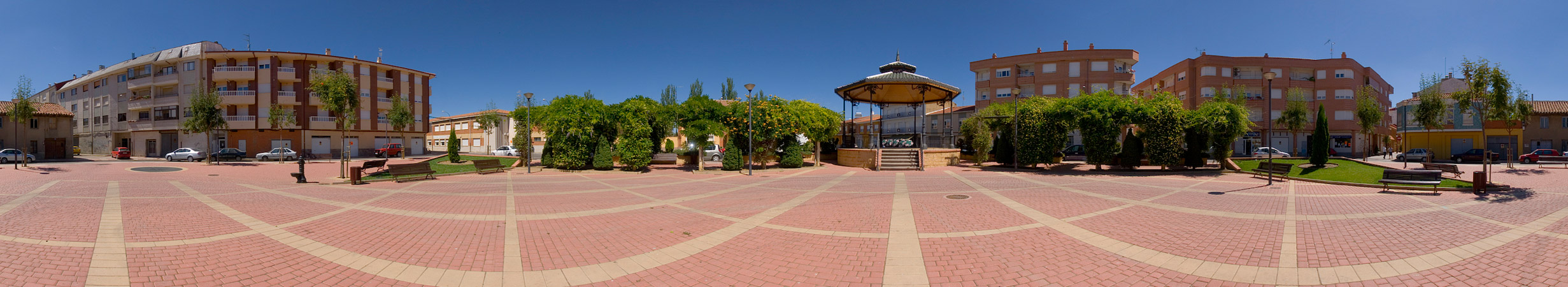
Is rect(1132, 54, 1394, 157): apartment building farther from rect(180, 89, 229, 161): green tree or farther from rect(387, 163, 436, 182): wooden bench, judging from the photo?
rect(180, 89, 229, 161): green tree

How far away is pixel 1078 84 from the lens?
42.1 meters

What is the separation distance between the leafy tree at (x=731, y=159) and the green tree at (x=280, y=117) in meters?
31.9

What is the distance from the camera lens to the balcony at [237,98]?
125 feet

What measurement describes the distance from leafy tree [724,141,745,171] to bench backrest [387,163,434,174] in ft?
29.0

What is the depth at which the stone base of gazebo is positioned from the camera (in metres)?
21.9

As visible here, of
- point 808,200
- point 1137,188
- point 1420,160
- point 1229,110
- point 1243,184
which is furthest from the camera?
point 1420,160

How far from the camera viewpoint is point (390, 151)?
39500 millimetres

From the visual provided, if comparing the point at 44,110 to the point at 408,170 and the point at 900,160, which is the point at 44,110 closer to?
the point at 408,170

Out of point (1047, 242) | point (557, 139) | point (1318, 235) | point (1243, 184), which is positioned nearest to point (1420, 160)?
point (1243, 184)

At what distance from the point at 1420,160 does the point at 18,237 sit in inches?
2058

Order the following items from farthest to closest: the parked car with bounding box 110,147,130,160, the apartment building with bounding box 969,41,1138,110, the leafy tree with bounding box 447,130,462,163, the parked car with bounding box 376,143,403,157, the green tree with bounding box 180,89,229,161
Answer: the apartment building with bounding box 969,41,1138,110 < the parked car with bounding box 376,143,403,157 < the parked car with bounding box 110,147,130,160 < the leafy tree with bounding box 447,130,462,163 < the green tree with bounding box 180,89,229,161

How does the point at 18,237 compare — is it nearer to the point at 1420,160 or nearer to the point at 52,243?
the point at 52,243

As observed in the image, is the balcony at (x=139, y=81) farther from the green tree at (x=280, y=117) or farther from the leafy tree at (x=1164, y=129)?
the leafy tree at (x=1164, y=129)

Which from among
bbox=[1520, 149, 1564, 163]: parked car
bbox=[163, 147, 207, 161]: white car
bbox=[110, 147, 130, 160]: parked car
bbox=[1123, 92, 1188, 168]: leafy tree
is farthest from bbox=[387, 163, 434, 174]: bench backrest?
bbox=[1520, 149, 1564, 163]: parked car
